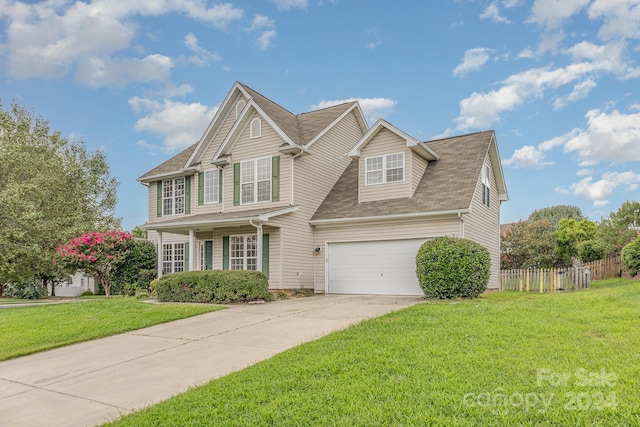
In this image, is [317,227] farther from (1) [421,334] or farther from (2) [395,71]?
(1) [421,334]

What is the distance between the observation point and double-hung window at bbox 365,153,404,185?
53.2ft

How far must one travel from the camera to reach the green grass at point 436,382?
152 inches

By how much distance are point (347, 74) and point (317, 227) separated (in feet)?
22.2

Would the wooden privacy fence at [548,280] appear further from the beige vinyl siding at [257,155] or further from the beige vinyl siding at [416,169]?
the beige vinyl siding at [257,155]

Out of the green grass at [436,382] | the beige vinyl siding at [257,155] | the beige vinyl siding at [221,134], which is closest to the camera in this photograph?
the green grass at [436,382]

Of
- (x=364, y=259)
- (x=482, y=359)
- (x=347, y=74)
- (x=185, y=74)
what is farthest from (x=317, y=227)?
(x=482, y=359)

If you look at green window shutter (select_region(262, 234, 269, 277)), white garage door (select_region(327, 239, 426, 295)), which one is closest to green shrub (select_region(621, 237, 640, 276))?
white garage door (select_region(327, 239, 426, 295))

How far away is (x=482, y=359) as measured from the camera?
17.6ft

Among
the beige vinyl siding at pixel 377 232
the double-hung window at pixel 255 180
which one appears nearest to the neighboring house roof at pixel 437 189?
the beige vinyl siding at pixel 377 232

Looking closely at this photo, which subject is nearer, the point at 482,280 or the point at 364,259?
the point at 482,280

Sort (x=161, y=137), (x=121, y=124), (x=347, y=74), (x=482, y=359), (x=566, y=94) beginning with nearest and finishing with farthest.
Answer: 1. (x=482, y=359)
2. (x=566, y=94)
3. (x=347, y=74)
4. (x=121, y=124)
5. (x=161, y=137)

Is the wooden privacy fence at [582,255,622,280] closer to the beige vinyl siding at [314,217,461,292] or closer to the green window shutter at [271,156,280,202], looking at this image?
the beige vinyl siding at [314,217,461,292]

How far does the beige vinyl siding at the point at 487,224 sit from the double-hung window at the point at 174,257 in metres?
13.4

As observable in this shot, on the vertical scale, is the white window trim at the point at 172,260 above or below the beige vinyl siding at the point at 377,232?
below
